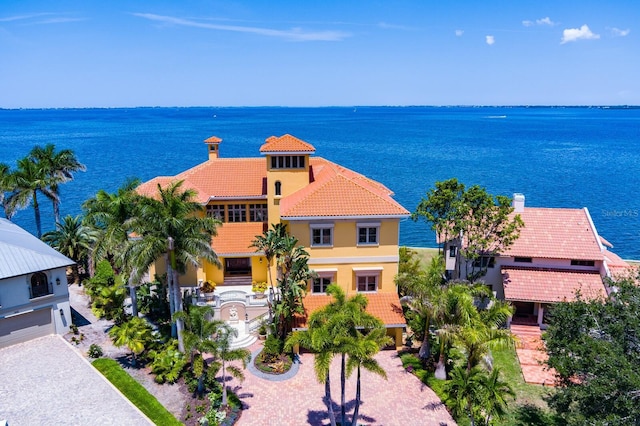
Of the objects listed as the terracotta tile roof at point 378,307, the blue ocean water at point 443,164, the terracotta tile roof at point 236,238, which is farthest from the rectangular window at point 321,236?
the blue ocean water at point 443,164

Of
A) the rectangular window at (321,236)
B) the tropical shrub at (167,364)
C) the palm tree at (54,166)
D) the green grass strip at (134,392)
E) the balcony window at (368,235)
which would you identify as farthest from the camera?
the palm tree at (54,166)

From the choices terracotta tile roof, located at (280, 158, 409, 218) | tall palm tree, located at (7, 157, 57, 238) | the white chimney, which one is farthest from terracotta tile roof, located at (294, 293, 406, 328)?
tall palm tree, located at (7, 157, 57, 238)

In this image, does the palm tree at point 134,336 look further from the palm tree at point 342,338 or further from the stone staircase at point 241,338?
the palm tree at point 342,338

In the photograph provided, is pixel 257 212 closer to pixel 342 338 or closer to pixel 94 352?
pixel 94 352

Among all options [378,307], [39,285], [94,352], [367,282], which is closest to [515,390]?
[378,307]

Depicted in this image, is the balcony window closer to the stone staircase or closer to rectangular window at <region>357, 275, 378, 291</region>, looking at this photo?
rectangular window at <region>357, 275, 378, 291</region>

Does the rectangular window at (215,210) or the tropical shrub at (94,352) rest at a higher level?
the rectangular window at (215,210)

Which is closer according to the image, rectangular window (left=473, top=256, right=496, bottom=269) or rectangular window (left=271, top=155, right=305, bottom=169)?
rectangular window (left=271, top=155, right=305, bottom=169)
